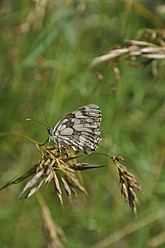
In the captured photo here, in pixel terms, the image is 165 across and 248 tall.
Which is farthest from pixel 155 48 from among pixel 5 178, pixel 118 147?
pixel 5 178

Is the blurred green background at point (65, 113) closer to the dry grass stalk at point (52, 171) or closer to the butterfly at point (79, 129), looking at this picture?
the butterfly at point (79, 129)

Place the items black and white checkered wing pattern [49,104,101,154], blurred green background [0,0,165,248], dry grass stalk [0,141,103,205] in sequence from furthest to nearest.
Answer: blurred green background [0,0,165,248] < black and white checkered wing pattern [49,104,101,154] < dry grass stalk [0,141,103,205]

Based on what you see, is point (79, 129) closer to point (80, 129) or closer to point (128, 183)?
point (80, 129)

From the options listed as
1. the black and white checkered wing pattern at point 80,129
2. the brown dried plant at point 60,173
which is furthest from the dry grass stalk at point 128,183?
the black and white checkered wing pattern at point 80,129

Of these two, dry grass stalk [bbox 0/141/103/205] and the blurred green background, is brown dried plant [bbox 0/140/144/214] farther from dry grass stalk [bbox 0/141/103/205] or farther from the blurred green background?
the blurred green background

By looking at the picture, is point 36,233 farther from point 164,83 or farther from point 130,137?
point 164,83

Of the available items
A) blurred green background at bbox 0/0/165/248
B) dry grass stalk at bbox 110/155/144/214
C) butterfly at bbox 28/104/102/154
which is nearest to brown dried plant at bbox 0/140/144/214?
dry grass stalk at bbox 110/155/144/214
